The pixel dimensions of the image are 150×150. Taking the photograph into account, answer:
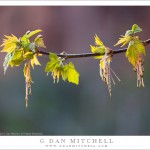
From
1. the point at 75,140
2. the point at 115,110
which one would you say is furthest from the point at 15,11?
the point at 75,140

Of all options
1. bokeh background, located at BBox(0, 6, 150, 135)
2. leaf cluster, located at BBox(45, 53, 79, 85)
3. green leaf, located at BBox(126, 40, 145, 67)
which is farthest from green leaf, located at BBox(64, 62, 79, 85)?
bokeh background, located at BBox(0, 6, 150, 135)

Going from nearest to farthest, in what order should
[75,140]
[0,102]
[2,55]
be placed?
[75,140]
[2,55]
[0,102]

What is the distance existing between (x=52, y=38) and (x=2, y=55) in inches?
13.4

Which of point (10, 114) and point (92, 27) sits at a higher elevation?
point (92, 27)

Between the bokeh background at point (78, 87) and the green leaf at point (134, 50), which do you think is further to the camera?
the bokeh background at point (78, 87)

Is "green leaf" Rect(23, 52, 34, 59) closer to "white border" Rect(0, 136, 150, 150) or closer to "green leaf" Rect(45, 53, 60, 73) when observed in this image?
"green leaf" Rect(45, 53, 60, 73)

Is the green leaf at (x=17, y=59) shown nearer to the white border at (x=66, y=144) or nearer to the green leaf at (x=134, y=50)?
the green leaf at (x=134, y=50)

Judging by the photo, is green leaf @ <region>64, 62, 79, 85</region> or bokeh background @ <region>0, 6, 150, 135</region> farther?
bokeh background @ <region>0, 6, 150, 135</region>

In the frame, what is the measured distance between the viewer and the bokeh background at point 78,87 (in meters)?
1.95

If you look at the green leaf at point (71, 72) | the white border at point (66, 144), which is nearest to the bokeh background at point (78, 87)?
the white border at point (66, 144)

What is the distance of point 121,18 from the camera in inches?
79.2

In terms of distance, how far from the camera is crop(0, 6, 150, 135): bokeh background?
1.95m

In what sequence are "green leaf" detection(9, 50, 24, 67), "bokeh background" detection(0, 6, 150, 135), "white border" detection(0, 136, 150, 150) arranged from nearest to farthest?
"green leaf" detection(9, 50, 24, 67)
"white border" detection(0, 136, 150, 150)
"bokeh background" detection(0, 6, 150, 135)

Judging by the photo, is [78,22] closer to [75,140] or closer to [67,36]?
[67,36]
